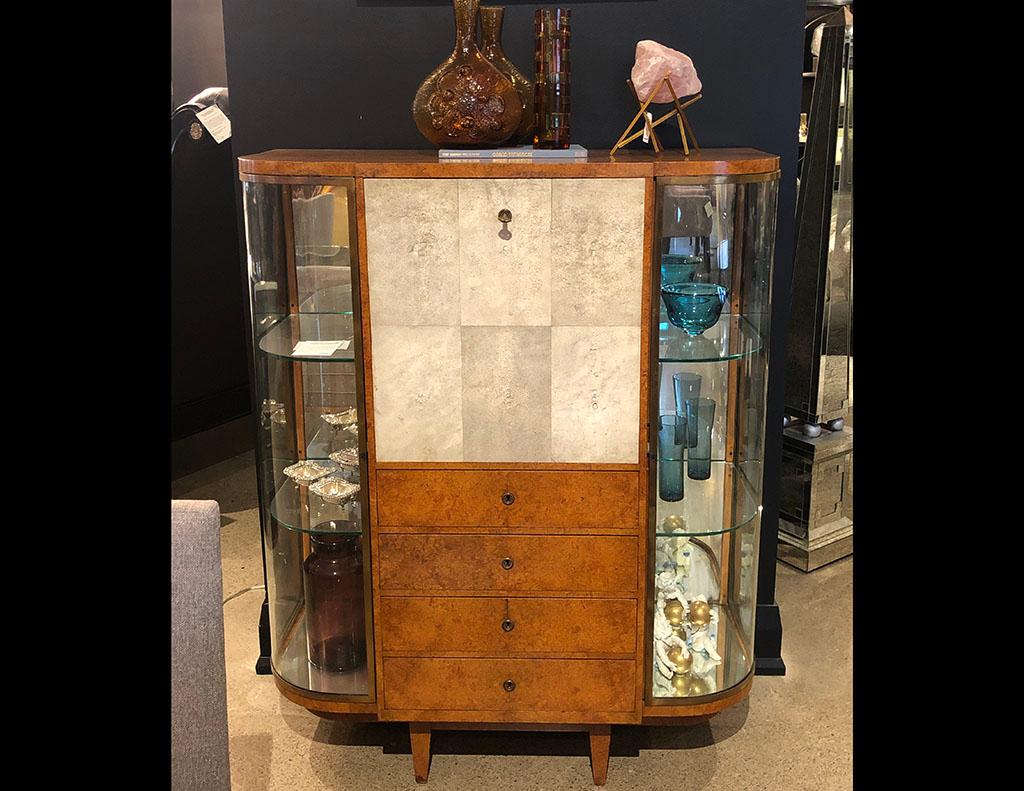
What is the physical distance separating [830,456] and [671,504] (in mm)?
1309

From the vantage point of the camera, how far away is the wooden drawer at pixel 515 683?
232 centimetres

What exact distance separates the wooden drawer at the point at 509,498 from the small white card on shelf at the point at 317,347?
0.90 ft

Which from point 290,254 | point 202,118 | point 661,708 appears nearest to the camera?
point 290,254

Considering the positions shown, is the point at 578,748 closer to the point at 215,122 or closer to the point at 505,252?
the point at 505,252

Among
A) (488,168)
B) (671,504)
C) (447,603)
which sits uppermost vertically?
(488,168)

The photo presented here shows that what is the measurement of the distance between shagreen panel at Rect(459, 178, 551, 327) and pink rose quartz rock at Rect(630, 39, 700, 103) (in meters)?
0.40

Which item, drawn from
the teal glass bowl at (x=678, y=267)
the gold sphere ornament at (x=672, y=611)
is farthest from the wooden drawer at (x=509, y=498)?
the teal glass bowl at (x=678, y=267)

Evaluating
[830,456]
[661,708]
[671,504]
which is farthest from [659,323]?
[830,456]

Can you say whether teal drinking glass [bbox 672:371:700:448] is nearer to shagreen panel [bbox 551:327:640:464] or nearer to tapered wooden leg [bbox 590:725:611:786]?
shagreen panel [bbox 551:327:640:464]

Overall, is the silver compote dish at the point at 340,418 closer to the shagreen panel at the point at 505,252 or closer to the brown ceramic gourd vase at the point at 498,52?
the shagreen panel at the point at 505,252

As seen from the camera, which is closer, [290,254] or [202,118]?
[290,254]

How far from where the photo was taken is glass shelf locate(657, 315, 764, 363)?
222 cm

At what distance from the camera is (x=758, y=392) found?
2.32 meters

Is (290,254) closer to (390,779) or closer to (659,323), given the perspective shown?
(659,323)
